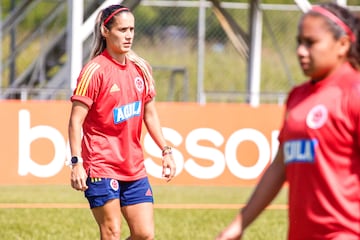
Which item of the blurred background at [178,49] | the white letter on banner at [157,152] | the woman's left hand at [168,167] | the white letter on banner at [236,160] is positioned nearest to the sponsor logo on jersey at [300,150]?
the woman's left hand at [168,167]

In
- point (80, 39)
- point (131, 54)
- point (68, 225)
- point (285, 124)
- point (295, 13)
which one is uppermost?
point (295, 13)

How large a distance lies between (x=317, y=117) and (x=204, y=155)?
35.8 ft

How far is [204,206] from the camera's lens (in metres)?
13.8

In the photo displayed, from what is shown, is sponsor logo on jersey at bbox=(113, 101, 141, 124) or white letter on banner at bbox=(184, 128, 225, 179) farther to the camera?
white letter on banner at bbox=(184, 128, 225, 179)

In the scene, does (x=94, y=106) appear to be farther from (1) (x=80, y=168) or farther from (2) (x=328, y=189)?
(2) (x=328, y=189)

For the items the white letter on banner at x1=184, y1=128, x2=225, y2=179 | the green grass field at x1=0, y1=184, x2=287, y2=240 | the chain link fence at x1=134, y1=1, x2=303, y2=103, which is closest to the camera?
the green grass field at x1=0, y1=184, x2=287, y2=240

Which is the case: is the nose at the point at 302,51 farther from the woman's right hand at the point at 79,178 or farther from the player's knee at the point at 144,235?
the player's knee at the point at 144,235

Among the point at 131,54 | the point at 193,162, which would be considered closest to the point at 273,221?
the point at 193,162

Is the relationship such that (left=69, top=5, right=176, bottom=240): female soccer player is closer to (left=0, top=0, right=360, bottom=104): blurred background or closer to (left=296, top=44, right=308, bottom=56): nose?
(left=296, top=44, right=308, bottom=56): nose

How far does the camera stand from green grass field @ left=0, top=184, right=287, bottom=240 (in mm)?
10891

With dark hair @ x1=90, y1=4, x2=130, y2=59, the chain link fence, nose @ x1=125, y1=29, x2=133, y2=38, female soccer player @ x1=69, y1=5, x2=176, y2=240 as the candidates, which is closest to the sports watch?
female soccer player @ x1=69, y1=5, x2=176, y2=240

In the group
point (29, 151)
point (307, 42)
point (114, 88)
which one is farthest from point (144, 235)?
point (29, 151)

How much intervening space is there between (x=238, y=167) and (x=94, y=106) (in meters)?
8.56

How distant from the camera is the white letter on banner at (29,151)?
15.0 meters
